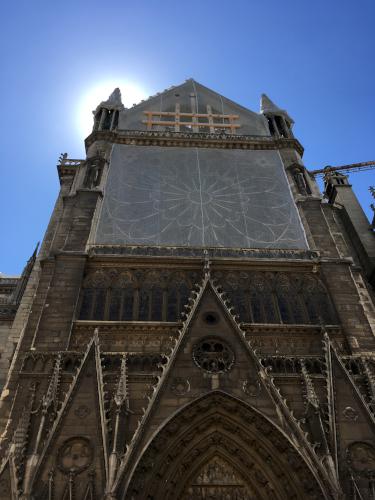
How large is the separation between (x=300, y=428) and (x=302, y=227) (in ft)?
29.3

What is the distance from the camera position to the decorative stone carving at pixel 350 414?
11.6m

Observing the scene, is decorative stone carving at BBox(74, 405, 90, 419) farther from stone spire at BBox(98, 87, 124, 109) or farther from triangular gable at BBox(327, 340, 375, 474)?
stone spire at BBox(98, 87, 124, 109)

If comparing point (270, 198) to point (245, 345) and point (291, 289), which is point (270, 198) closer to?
point (291, 289)

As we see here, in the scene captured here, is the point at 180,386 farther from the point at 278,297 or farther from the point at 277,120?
the point at 277,120

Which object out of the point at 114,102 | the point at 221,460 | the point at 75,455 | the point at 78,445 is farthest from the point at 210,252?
the point at 114,102

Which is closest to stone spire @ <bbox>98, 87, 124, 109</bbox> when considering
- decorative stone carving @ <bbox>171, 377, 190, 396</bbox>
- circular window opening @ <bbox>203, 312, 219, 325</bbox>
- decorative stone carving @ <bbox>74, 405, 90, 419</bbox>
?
circular window opening @ <bbox>203, 312, 219, 325</bbox>

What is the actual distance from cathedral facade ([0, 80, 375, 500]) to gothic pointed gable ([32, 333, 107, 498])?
0.03 m

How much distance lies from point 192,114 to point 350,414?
19.1 m

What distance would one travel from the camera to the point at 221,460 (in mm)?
11922

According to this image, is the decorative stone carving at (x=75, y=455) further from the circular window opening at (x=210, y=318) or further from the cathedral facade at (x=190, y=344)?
the circular window opening at (x=210, y=318)

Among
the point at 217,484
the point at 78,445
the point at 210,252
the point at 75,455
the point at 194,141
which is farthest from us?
the point at 194,141

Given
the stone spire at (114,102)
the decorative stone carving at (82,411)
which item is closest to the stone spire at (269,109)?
the stone spire at (114,102)

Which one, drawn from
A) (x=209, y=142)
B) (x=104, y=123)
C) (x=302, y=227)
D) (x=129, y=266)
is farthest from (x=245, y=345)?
(x=104, y=123)

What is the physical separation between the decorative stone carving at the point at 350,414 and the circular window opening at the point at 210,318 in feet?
→ 14.3
